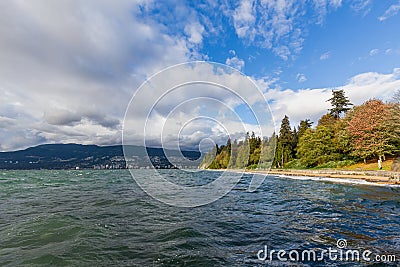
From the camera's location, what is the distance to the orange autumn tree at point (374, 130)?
123ft

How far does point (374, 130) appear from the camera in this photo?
39.9 metres

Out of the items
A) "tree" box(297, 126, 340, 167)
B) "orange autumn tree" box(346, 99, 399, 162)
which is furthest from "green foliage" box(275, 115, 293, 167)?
"orange autumn tree" box(346, 99, 399, 162)

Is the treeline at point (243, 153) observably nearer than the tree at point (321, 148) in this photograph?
Yes

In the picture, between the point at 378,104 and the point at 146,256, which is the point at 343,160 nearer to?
the point at 378,104

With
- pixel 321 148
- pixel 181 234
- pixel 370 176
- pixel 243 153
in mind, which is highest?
pixel 321 148

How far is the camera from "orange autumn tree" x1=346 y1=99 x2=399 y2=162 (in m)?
37.4

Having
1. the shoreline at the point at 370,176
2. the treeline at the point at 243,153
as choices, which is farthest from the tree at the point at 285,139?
the treeline at the point at 243,153

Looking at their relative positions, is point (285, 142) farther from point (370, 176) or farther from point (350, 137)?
point (370, 176)

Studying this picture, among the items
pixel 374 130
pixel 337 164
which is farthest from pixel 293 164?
pixel 374 130

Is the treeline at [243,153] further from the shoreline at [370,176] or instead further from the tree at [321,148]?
the tree at [321,148]

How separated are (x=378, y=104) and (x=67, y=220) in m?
51.6

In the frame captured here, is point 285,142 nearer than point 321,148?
No

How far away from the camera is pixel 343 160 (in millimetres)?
49906

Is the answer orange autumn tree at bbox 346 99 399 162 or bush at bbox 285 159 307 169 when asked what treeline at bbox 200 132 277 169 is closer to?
orange autumn tree at bbox 346 99 399 162
